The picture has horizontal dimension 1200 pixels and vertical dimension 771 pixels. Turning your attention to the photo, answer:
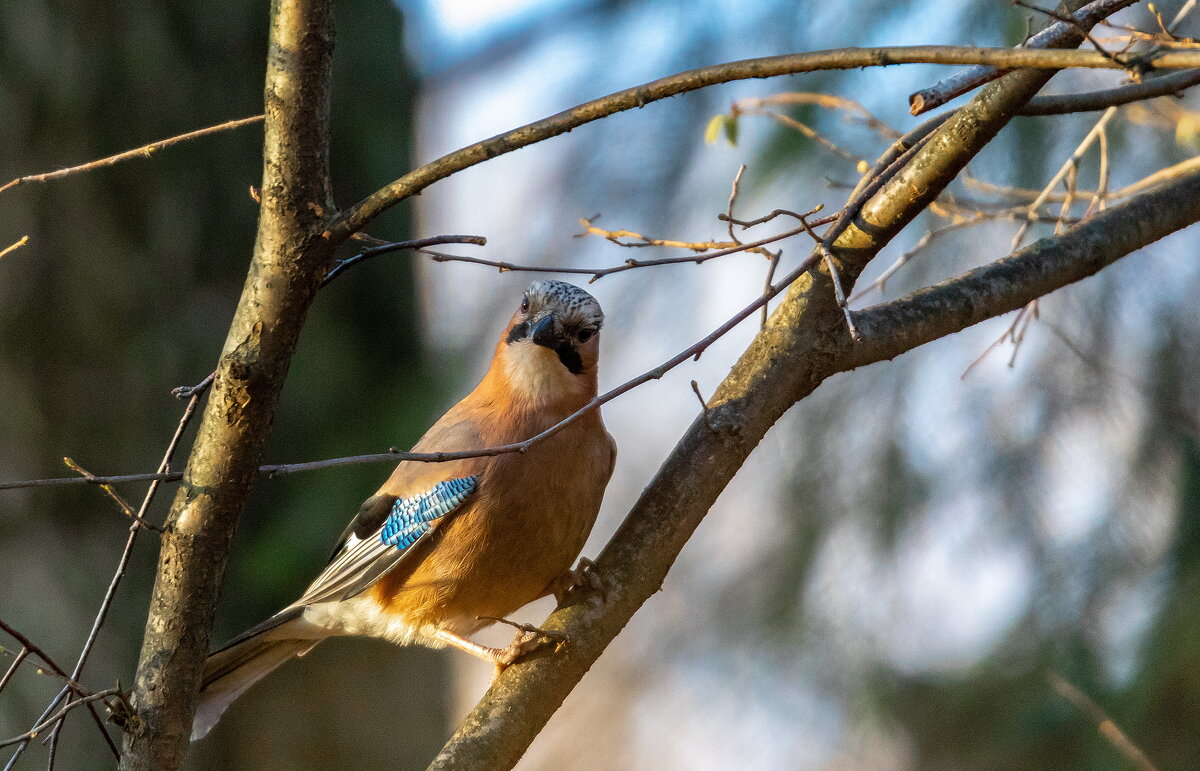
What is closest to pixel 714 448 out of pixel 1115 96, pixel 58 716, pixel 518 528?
pixel 518 528

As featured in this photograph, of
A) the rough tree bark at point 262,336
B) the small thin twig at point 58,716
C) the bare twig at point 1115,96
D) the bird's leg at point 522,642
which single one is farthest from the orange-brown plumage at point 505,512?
the bare twig at point 1115,96

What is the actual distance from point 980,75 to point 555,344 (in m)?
1.35

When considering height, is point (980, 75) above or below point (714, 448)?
above

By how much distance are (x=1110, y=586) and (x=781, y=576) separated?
1.02m

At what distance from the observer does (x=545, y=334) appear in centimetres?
273

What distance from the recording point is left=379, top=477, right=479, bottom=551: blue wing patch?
2.52m

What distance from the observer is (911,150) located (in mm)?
1821

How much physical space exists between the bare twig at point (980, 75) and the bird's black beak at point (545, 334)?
1.30 metres

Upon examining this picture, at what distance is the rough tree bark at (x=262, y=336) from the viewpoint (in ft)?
5.20

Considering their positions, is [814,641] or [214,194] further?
[214,194]

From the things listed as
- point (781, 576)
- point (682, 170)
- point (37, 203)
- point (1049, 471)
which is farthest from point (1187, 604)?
point (37, 203)

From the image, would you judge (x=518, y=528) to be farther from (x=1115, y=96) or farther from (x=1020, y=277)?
(x=1115, y=96)

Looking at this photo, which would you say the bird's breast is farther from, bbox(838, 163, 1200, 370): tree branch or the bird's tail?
bbox(838, 163, 1200, 370): tree branch

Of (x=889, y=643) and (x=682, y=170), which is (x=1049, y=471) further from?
(x=682, y=170)
